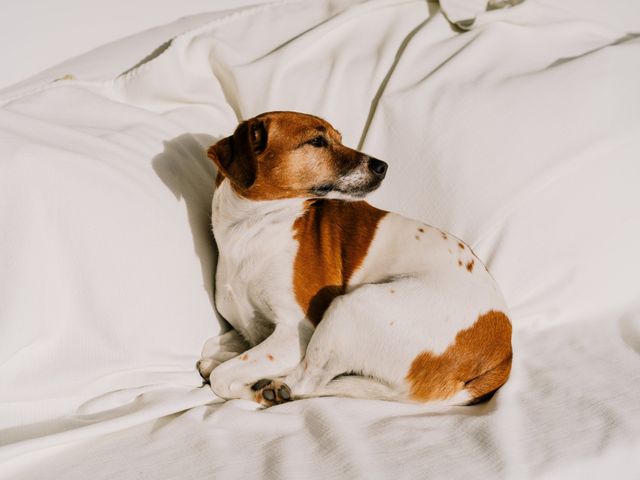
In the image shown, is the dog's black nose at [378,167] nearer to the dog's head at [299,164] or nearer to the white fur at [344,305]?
the dog's head at [299,164]

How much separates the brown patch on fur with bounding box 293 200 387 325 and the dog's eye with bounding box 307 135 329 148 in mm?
228

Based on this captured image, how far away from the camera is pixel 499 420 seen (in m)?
1.68

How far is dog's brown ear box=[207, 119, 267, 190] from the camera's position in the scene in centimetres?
198

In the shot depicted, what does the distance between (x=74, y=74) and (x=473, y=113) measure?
5.68 feet

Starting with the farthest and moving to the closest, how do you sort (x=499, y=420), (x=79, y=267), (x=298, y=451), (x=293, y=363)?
(x=293, y=363), (x=79, y=267), (x=499, y=420), (x=298, y=451)

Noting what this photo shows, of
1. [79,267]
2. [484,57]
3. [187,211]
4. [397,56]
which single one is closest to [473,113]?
[484,57]

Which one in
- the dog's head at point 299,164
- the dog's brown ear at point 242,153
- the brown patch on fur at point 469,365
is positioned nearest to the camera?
the brown patch on fur at point 469,365

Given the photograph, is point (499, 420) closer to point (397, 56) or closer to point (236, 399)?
point (236, 399)

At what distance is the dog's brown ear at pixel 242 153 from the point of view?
1976mm

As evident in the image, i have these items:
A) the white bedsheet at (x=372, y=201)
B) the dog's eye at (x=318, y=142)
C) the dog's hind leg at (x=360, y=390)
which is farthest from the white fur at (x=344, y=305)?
the dog's eye at (x=318, y=142)

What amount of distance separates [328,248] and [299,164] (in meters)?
0.33

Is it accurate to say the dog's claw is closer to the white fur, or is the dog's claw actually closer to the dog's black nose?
the white fur

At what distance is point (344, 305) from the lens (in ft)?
6.26

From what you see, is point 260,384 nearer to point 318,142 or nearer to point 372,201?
point 318,142
